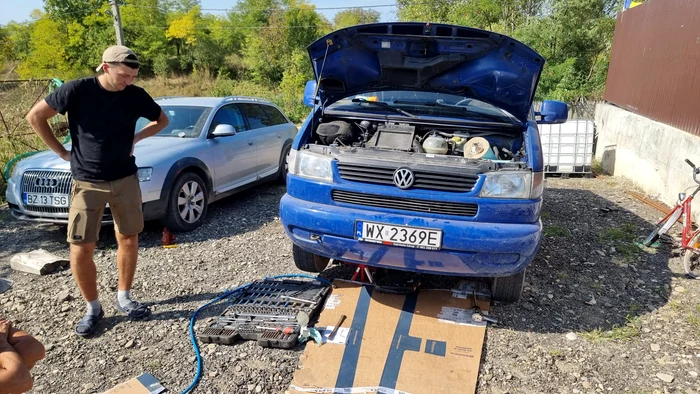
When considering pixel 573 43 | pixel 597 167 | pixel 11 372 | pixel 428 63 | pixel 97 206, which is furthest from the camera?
pixel 573 43

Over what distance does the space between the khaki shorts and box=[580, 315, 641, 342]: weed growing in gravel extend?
3337 millimetres

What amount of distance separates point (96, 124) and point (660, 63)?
8.01m

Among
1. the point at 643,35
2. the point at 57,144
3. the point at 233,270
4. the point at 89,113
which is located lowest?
the point at 233,270

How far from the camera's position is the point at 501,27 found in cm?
1947

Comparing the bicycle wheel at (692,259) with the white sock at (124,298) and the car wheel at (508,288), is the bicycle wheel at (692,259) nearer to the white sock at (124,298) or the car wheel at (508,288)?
the car wheel at (508,288)

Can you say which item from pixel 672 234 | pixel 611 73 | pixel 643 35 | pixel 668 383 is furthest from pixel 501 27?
pixel 668 383

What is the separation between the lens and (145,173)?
481 centimetres

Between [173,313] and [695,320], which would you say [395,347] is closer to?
[173,313]

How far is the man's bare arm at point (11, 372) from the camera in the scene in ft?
4.72

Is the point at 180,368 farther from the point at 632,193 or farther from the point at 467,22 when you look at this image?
the point at 467,22

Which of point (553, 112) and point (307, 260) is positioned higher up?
point (553, 112)

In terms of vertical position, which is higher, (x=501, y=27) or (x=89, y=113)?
(x=501, y=27)

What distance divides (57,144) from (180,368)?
1774 mm

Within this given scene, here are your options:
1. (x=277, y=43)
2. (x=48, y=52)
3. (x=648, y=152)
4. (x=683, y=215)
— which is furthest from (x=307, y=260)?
(x=48, y=52)
